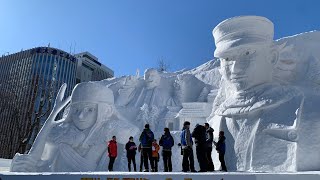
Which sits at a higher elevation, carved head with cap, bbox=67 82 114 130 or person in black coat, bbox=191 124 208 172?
carved head with cap, bbox=67 82 114 130

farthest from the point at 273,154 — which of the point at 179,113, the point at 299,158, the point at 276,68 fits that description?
the point at 179,113

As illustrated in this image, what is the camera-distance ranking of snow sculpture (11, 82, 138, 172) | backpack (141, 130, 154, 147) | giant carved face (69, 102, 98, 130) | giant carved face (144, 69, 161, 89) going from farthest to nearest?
giant carved face (144, 69, 161, 89)
giant carved face (69, 102, 98, 130)
snow sculpture (11, 82, 138, 172)
backpack (141, 130, 154, 147)

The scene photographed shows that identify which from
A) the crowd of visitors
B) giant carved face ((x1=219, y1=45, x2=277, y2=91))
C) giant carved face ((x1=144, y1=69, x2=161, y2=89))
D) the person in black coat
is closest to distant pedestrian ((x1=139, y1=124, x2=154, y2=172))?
the crowd of visitors

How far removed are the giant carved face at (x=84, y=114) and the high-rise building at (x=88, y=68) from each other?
39860 millimetres

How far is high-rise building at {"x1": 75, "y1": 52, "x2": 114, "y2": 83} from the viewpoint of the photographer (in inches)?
1982

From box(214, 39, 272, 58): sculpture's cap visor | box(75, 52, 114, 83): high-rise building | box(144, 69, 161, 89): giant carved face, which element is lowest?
box(214, 39, 272, 58): sculpture's cap visor

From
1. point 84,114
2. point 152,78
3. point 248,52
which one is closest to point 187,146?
point 248,52

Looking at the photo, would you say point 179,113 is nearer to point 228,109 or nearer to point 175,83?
point 175,83

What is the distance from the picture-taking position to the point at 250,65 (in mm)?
7598

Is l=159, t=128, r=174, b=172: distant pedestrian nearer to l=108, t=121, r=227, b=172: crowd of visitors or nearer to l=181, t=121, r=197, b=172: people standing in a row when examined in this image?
l=108, t=121, r=227, b=172: crowd of visitors

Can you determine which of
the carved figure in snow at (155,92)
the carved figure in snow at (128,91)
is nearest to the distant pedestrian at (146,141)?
the carved figure in snow at (155,92)

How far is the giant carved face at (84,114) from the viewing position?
35.7 feet

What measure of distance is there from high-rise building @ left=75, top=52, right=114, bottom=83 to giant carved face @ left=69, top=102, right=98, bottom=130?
39.9 metres

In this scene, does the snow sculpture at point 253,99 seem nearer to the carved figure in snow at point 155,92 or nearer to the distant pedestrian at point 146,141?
the distant pedestrian at point 146,141
